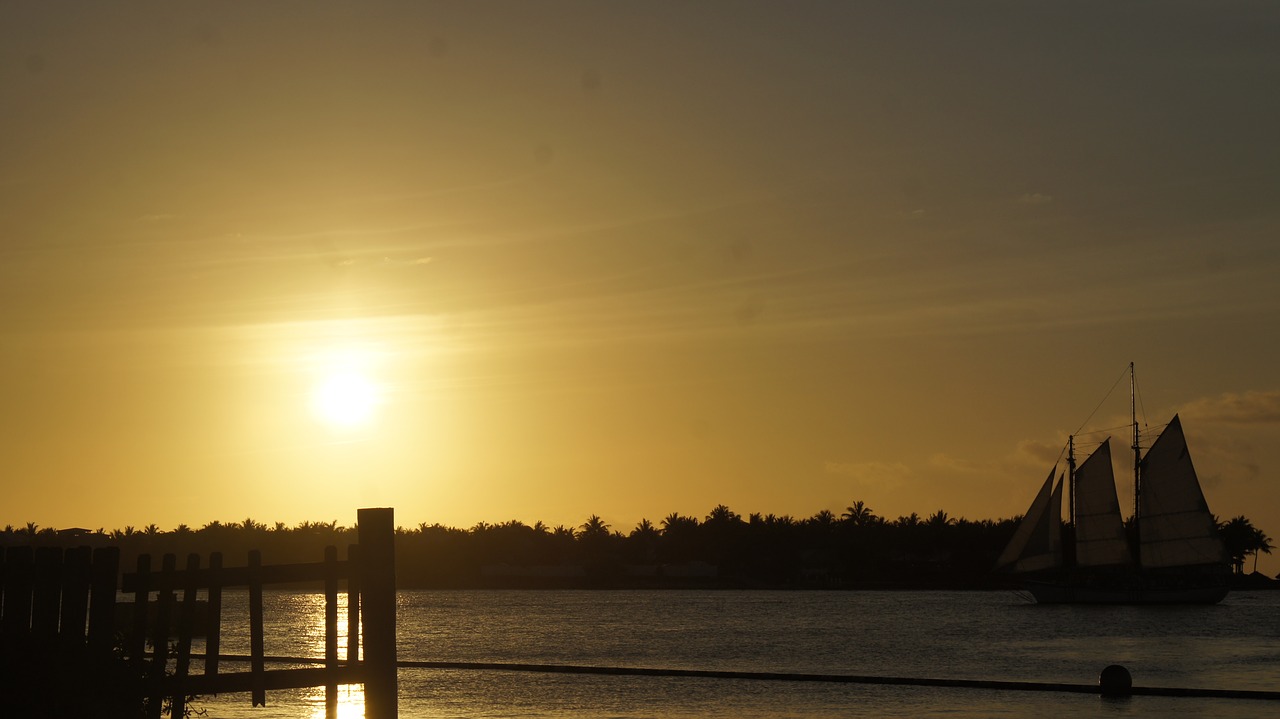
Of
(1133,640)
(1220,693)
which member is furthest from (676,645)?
(1220,693)

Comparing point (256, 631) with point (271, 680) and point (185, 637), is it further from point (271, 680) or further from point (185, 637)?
point (185, 637)

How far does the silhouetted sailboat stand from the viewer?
122 metres

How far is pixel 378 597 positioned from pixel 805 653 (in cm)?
6006

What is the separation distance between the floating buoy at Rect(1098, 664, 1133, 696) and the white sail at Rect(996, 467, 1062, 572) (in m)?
98.2

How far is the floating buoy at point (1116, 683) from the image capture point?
34.3m

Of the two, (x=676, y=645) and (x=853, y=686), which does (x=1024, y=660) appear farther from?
(x=853, y=686)

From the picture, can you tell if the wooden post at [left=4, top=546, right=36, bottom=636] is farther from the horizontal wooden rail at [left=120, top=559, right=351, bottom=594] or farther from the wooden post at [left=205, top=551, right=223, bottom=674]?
the wooden post at [left=205, top=551, right=223, bottom=674]

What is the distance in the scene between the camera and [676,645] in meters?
80.1

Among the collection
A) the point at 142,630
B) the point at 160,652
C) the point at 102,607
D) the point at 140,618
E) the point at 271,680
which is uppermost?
the point at 102,607

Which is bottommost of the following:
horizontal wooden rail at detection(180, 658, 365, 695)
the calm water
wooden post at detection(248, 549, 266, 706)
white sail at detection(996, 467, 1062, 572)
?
the calm water

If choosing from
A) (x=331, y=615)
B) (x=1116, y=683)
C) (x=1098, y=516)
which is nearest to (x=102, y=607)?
(x=331, y=615)

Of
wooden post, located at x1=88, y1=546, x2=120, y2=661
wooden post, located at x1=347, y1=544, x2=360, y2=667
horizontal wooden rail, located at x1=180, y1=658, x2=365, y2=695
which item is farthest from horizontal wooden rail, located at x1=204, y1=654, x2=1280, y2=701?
wooden post, located at x1=88, y1=546, x2=120, y2=661

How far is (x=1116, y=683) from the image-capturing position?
34500 millimetres

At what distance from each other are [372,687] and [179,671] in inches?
92.0
